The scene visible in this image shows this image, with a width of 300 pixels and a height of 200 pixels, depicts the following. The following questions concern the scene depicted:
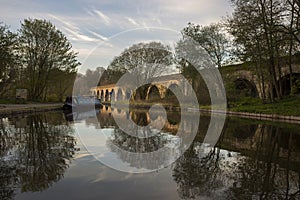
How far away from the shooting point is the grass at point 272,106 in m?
17.7

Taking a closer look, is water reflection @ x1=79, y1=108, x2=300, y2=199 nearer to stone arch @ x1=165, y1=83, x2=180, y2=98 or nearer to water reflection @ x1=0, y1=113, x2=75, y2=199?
water reflection @ x1=0, y1=113, x2=75, y2=199

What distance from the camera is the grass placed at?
1772cm

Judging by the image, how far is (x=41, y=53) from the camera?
34906 millimetres

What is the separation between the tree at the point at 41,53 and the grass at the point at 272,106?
22.6 meters

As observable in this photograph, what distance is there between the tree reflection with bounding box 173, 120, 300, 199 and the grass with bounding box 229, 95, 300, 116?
10492mm

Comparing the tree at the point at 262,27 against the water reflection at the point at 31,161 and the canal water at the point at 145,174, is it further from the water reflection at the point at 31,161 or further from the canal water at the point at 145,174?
the water reflection at the point at 31,161

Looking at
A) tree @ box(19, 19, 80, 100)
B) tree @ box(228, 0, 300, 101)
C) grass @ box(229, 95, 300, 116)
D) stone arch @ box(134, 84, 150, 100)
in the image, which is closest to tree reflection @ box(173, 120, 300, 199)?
grass @ box(229, 95, 300, 116)

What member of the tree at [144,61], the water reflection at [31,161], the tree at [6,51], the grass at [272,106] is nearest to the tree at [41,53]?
the tree at [6,51]

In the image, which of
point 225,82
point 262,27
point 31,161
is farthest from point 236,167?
point 225,82

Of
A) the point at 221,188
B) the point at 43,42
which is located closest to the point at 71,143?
the point at 221,188

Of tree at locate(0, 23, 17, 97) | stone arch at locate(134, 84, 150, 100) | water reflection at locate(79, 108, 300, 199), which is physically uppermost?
tree at locate(0, 23, 17, 97)

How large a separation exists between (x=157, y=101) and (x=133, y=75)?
577 centimetres

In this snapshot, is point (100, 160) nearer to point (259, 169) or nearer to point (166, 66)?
point (259, 169)

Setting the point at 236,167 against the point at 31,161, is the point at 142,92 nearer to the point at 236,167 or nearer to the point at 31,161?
the point at 31,161
